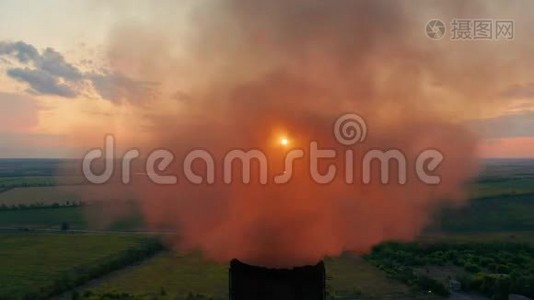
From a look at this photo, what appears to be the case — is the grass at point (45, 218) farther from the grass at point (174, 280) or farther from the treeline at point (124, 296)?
the treeline at point (124, 296)

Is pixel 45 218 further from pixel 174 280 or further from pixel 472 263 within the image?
pixel 472 263

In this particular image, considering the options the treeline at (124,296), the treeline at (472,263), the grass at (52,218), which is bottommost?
the treeline at (124,296)

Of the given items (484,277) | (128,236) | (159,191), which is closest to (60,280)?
(128,236)

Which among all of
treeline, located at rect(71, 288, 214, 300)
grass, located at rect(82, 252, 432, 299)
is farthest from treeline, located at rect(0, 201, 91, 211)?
treeline, located at rect(71, 288, 214, 300)

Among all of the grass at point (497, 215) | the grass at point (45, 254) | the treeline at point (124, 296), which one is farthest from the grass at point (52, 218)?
the grass at point (497, 215)

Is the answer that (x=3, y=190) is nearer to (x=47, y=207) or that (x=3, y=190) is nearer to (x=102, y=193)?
(x=47, y=207)

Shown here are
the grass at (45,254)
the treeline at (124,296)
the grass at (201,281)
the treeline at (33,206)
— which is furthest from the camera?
the treeline at (33,206)
